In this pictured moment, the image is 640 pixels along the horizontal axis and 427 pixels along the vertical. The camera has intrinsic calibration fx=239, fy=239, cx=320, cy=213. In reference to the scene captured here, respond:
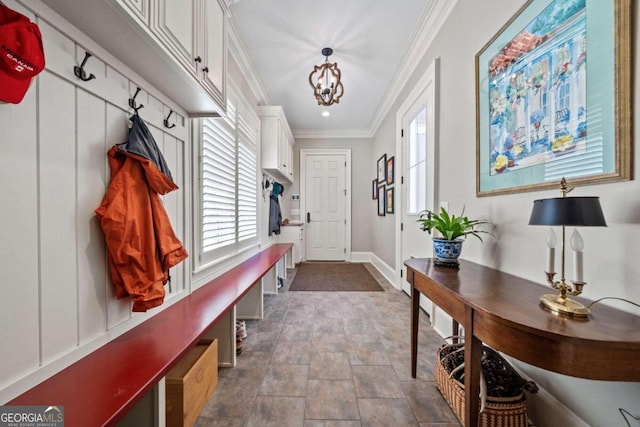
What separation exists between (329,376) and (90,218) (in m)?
1.56

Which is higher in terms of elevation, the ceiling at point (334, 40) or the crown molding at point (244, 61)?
the ceiling at point (334, 40)

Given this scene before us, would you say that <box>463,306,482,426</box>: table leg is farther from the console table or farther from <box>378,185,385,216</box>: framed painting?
<box>378,185,385,216</box>: framed painting

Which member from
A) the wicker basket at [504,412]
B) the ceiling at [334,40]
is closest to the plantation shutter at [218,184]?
the ceiling at [334,40]

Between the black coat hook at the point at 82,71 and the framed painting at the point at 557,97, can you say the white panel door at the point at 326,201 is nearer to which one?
the framed painting at the point at 557,97

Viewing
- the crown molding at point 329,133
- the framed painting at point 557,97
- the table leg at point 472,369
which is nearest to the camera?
the framed painting at point 557,97

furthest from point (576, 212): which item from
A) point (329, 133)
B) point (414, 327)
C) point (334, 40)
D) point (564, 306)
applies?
point (329, 133)

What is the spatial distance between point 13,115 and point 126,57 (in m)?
0.49

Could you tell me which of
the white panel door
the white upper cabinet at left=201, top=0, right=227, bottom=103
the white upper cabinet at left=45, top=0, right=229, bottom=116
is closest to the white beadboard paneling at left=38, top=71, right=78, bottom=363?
→ the white upper cabinet at left=45, top=0, right=229, bottom=116

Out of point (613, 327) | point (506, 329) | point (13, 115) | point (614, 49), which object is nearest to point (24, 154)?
point (13, 115)

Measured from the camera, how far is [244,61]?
105 inches

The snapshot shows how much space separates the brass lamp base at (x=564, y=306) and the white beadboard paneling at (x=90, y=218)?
1.64m

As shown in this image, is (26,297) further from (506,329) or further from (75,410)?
(506,329)

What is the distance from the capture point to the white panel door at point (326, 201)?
17.0 feet

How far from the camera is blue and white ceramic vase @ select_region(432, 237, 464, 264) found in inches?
56.1
